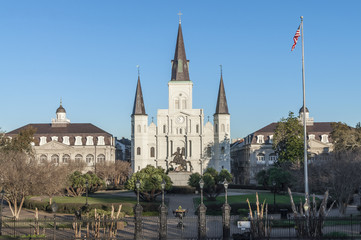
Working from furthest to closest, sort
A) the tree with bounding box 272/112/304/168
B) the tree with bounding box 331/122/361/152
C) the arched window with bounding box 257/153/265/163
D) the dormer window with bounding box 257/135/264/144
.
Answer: the dormer window with bounding box 257/135/264/144
the arched window with bounding box 257/153/265/163
the tree with bounding box 272/112/304/168
the tree with bounding box 331/122/361/152

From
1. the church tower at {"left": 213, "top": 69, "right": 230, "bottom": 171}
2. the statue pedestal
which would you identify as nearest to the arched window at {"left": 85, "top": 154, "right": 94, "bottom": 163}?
the church tower at {"left": 213, "top": 69, "right": 230, "bottom": 171}

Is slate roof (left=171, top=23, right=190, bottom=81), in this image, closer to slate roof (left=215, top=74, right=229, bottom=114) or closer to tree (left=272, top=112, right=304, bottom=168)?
slate roof (left=215, top=74, right=229, bottom=114)

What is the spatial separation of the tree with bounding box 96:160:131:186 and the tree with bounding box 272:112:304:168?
27.5m

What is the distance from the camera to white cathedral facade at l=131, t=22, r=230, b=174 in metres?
84.9

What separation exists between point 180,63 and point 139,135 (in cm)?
1646

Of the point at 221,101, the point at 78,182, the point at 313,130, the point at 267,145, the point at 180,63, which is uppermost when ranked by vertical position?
the point at 180,63

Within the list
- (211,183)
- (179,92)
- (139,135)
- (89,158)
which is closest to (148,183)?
(211,183)

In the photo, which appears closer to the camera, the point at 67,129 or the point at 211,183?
the point at 211,183

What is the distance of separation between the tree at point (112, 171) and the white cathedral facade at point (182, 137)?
4808 millimetres

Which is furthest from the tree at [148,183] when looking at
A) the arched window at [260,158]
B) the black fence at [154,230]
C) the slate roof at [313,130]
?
the slate roof at [313,130]

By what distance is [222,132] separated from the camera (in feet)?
280

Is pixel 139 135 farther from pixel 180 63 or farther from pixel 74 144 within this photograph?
pixel 180 63

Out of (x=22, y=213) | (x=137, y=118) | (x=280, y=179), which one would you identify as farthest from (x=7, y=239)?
(x=137, y=118)

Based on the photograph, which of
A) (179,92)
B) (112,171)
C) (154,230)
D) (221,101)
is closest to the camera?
(154,230)
